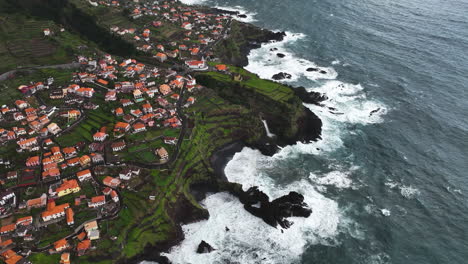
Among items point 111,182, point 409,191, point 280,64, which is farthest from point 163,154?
point 280,64

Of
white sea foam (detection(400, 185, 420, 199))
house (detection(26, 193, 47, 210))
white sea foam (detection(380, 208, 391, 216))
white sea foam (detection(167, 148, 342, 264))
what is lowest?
white sea foam (detection(167, 148, 342, 264))

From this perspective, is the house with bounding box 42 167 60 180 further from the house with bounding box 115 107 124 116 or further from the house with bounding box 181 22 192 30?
the house with bounding box 181 22 192 30

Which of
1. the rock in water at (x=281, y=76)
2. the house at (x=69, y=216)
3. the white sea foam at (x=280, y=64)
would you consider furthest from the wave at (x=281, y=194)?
the house at (x=69, y=216)

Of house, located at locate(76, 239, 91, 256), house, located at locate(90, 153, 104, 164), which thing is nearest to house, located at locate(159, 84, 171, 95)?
house, located at locate(90, 153, 104, 164)

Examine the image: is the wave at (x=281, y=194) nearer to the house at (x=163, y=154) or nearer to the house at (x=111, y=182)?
the house at (x=163, y=154)

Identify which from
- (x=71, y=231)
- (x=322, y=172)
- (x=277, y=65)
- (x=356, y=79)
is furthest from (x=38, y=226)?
(x=356, y=79)

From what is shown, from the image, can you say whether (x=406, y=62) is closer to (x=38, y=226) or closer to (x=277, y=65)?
(x=277, y=65)
